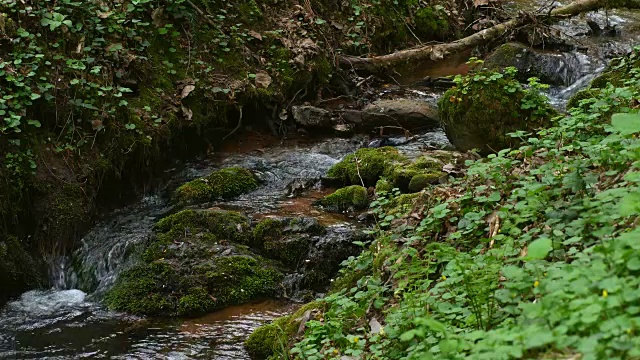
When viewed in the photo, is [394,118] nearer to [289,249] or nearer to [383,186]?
[383,186]

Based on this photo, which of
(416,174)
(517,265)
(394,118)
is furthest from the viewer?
(394,118)

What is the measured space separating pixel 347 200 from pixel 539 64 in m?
5.12

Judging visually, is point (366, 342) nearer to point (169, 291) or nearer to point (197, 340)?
point (197, 340)

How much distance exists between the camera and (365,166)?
7.74 metres

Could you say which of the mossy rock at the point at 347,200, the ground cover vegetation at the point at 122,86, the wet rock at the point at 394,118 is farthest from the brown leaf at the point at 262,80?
the mossy rock at the point at 347,200

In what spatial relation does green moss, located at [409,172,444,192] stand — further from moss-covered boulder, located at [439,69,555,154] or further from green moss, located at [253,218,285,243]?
green moss, located at [253,218,285,243]

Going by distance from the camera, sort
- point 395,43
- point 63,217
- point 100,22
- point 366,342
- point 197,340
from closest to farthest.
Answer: point 366,342 → point 197,340 → point 63,217 → point 100,22 → point 395,43

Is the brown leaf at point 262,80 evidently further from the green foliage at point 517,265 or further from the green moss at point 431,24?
the green foliage at point 517,265

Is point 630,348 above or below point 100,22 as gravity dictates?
below

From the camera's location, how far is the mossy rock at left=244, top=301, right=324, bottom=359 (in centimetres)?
460

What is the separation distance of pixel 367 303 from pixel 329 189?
392 cm

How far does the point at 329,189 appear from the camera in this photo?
307 inches

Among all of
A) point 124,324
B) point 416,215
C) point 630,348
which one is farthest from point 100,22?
point 630,348

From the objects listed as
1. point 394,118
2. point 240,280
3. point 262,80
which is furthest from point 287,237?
point 394,118
